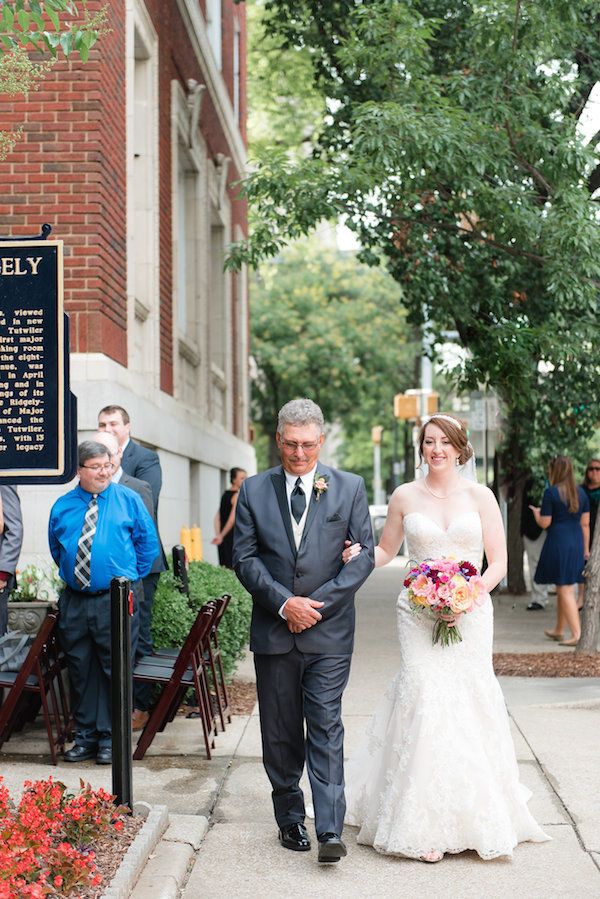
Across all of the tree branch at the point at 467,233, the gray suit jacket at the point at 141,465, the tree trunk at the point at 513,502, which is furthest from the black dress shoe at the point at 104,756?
the tree trunk at the point at 513,502

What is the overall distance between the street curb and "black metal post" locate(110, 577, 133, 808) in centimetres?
14

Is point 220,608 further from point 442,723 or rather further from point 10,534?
point 442,723

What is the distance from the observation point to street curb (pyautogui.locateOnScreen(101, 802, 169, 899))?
502cm

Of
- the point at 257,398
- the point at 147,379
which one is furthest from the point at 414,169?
the point at 257,398

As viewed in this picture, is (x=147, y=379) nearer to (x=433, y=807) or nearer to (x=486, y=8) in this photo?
(x=486, y=8)

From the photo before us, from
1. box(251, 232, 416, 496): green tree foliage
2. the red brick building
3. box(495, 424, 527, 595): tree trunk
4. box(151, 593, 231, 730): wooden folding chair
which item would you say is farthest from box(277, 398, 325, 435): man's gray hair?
box(251, 232, 416, 496): green tree foliage

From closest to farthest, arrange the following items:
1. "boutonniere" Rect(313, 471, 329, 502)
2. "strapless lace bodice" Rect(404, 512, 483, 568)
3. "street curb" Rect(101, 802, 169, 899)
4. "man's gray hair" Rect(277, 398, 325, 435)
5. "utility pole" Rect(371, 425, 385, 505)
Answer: "street curb" Rect(101, 802, 169, 899), "man's gray hair" Rect(277, 398, 325, 435), "boutonniere" Rect(313, 471, 329, 502), "strapless lace bodice" Rect(404, 512, 483, 568), "utility pole" Rect(371, 425, 385, 505)

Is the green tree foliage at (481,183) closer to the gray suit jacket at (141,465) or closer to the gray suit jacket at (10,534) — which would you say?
the gray suit jacket at (141,465)

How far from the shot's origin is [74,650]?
25.4 feet

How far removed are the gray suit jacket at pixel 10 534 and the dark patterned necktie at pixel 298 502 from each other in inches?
109

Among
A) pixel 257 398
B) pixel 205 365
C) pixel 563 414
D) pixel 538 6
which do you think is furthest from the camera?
pixel 257 398

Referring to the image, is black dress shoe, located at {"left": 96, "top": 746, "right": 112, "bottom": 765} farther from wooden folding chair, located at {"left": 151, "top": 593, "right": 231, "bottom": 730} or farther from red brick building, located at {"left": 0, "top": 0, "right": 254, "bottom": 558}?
red brick building, located at {"left": 0, "top": 0, "right": 254, "bottom": 558}

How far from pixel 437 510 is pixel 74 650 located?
254 cm

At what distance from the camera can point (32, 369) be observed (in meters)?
5.81
